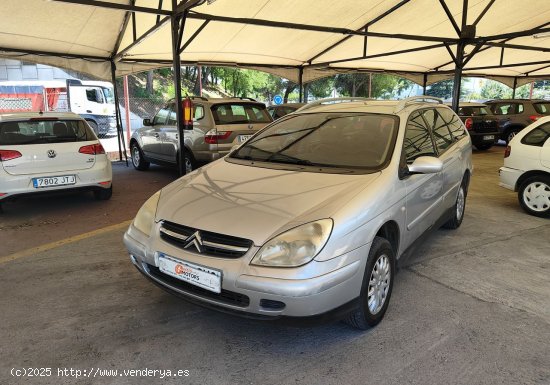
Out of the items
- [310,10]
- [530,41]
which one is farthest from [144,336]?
[530,41]

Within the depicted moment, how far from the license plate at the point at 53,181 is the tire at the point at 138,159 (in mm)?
3924

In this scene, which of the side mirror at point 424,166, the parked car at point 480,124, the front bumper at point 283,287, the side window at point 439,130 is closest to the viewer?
the front bumper at point 283,287

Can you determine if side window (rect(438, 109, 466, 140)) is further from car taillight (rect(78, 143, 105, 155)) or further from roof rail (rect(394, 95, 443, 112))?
car taillight (rect(78, 143, 105, 155))

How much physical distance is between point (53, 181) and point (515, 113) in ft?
44.6

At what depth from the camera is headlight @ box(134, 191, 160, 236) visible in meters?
2.74

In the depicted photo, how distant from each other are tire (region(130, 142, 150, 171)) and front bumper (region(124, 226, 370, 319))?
7.57 m

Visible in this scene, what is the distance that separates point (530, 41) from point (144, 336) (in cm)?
1381

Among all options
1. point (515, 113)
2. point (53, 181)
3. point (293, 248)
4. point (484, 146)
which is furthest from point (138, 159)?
point (515, 113)

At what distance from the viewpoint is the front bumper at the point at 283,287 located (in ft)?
7.06

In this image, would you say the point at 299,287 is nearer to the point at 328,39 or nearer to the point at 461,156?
the point at 461,156

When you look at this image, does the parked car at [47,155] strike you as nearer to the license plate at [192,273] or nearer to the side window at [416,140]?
the license plate at [192,273]

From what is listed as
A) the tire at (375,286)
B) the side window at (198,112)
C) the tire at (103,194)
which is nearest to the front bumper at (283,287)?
the tire at (375,286)

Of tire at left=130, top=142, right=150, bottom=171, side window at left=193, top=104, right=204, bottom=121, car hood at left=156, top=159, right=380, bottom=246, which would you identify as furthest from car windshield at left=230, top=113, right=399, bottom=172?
tire at left=130, top=142, right=150, bottom=171

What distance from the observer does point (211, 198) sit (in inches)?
106
